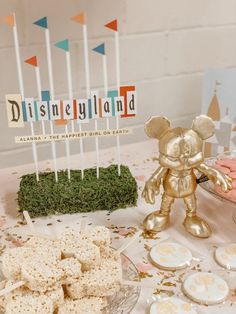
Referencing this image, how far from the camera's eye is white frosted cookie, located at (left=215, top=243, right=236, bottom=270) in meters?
0.79

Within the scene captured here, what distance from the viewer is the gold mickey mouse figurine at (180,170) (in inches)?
32.0

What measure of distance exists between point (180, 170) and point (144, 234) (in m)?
0.15

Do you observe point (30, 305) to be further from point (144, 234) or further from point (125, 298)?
point (144, 234)

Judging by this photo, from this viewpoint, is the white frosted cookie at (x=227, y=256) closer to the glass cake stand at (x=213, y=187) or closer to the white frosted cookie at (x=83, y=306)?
the glass cake stand at (x=213, y=187)

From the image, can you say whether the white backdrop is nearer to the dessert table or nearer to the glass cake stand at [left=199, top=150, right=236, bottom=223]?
the dessert table

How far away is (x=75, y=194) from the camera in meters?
0.95

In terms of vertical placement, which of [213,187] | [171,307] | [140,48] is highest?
[140,48]

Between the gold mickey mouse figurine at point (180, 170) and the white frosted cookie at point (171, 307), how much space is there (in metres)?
0.20

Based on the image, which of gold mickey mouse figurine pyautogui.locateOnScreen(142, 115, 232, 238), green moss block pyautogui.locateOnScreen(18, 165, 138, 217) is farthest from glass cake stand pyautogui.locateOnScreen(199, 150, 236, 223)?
green moss block pyautogui.locateOnScreen(18, 165, 138, 217)

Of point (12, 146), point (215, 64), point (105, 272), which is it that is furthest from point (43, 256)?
point (215, 64)

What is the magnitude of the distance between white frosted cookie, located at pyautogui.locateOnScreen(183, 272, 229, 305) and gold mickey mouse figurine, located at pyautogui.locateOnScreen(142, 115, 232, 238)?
136mm

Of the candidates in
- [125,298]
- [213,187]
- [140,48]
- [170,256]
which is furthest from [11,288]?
[140,48]

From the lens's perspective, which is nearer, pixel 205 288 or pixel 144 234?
pixel 205 288

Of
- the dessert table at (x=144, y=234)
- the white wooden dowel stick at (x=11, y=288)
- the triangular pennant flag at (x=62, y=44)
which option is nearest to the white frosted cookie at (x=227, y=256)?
the dessert table at (x=144, y=234)
